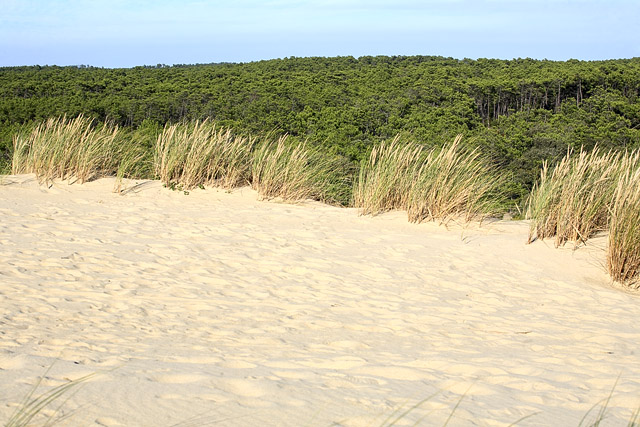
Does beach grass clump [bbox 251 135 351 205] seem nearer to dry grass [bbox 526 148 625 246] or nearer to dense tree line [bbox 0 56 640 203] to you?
dry grass [bbox 526 148 625 246]

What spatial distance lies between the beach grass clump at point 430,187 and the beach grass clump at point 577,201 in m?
1.00

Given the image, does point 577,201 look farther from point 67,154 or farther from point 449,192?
point 67,154

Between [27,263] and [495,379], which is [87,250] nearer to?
[27,263]

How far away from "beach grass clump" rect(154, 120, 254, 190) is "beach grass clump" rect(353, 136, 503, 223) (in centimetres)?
219

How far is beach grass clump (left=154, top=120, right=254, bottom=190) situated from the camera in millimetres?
9633

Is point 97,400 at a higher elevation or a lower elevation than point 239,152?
lower

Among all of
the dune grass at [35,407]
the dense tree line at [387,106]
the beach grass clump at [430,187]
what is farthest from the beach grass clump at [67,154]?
the dense tree line at [387,106]

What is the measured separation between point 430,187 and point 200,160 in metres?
3.67

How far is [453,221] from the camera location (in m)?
8.03

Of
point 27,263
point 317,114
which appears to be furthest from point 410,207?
point 317,114

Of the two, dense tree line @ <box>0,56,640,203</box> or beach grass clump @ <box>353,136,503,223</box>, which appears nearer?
beach grass clump @ <box>353,136,503,223</box>

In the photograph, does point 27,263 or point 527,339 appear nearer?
point 527,339

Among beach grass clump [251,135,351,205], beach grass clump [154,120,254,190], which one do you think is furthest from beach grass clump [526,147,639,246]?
beach grass clump [154,120,254,190]

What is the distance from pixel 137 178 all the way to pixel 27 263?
5300 millimetres
